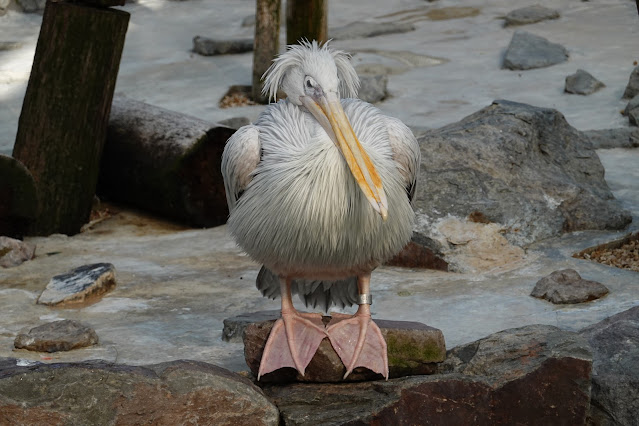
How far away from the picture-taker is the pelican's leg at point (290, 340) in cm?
337

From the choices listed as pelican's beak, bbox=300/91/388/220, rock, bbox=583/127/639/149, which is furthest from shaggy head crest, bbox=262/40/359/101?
rock, bbox=583/127/639/149

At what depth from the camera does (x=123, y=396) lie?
295 centimetres

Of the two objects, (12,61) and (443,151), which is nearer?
(443,151)

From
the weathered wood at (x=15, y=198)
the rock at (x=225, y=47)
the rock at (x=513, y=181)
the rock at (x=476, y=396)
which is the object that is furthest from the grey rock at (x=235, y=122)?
the rock at (x=476, y=396)

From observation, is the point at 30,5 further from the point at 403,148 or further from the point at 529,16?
the point at 403,148

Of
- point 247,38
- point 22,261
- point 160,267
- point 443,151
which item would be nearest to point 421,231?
point 443,151

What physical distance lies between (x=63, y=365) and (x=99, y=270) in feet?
6.96

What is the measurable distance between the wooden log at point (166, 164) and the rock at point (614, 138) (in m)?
2.96

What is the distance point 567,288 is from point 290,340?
176 centimetres

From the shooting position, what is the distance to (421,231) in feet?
17.2

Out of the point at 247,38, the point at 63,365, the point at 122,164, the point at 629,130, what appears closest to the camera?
the point at 63,365

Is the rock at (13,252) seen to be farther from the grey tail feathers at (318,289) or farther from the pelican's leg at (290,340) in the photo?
the pelican's leg at (290,340)

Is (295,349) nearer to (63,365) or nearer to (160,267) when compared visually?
(63,365)

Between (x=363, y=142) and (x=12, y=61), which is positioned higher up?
(x=363, y=142)
